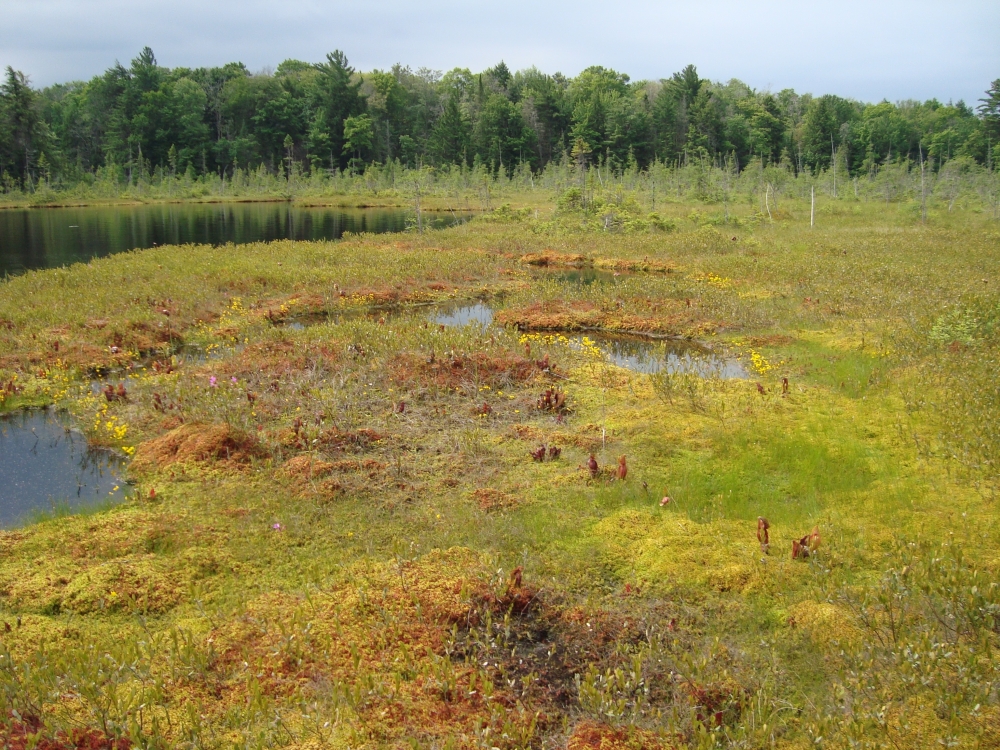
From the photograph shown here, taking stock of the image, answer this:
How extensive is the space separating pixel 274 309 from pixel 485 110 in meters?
62.8

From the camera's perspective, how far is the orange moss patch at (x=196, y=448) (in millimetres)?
8883

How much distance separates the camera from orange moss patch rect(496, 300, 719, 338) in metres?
16.3

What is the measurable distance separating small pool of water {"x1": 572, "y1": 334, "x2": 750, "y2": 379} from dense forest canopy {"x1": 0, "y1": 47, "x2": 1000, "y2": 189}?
184 ft

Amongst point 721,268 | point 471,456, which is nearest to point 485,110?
point 721,268

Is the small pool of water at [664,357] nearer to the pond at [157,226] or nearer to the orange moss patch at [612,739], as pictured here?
the orange moss patch at [612,739]

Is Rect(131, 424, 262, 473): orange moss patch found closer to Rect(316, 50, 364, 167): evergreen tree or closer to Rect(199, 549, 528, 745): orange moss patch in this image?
Rect(199, 549, 528, 745): orange moss patch

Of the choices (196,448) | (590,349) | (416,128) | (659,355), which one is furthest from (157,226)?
(416,128)

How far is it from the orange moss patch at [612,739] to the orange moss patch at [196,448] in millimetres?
5977

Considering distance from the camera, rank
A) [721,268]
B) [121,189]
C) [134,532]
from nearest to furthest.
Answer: [134,532] < [721,268] < [121,189]

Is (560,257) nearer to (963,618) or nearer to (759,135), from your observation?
(963,618)

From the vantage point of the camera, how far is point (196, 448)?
897 centimetres

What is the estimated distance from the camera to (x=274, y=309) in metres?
18.0

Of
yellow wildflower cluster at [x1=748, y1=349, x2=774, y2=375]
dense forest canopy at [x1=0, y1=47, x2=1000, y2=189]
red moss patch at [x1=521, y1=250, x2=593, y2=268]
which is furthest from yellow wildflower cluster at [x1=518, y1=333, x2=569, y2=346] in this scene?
dense forest canopy at [x1=0, y1=47, x2=1000, y2=189]

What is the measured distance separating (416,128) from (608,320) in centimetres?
7215
